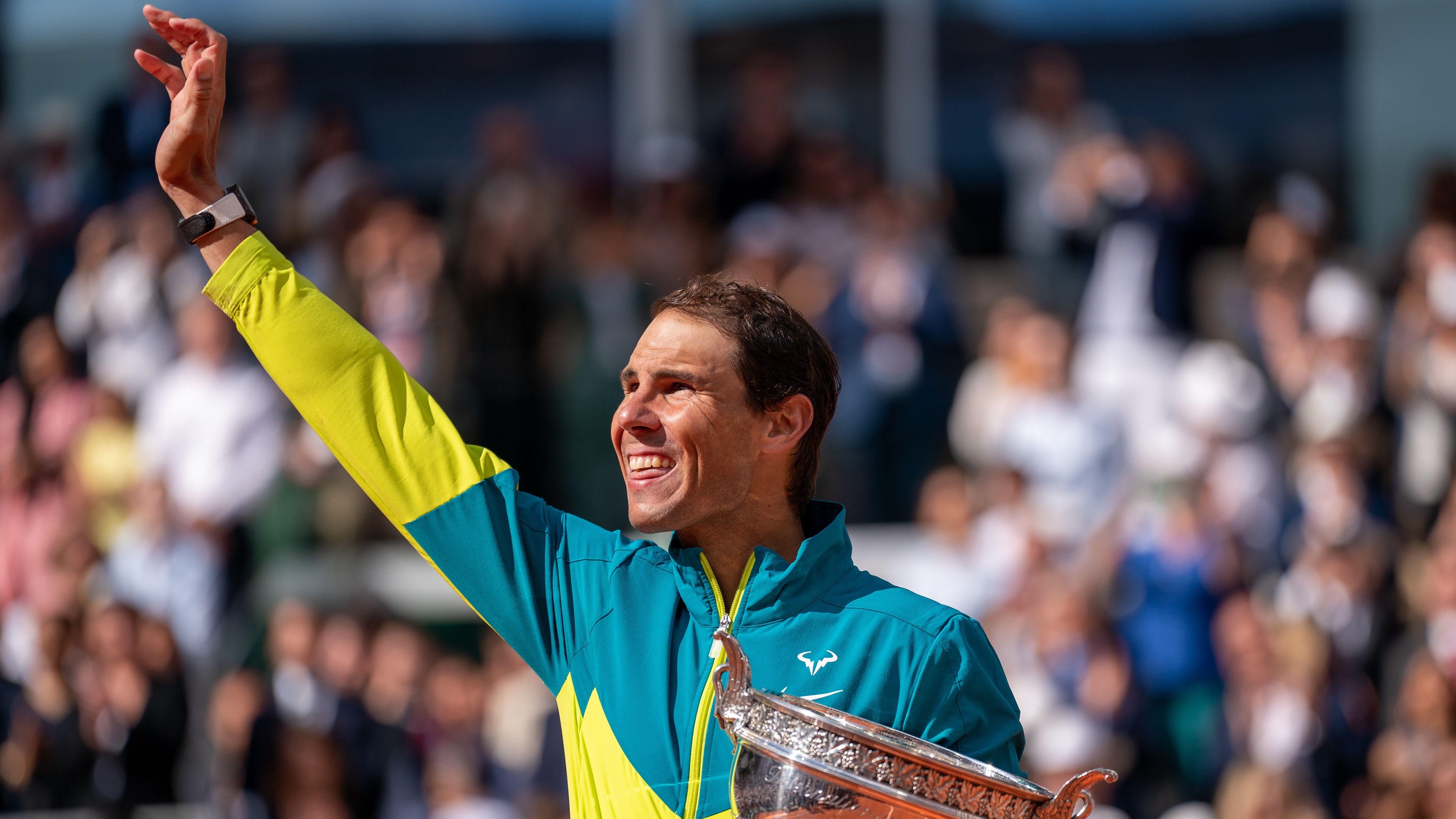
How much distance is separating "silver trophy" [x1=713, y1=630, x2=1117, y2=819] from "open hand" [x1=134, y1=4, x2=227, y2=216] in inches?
46.5

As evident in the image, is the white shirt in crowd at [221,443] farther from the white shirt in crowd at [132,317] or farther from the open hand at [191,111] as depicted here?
the open hand at [191,111]

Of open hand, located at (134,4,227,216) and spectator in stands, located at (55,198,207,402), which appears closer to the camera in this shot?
open hand, located at (134,4,227,216)

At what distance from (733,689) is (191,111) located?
1200 mm

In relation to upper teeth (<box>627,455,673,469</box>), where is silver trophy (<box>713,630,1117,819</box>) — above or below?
below

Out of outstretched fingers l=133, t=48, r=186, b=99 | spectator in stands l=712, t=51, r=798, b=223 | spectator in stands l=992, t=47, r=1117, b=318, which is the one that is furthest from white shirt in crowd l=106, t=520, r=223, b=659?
outstretched fingers l=133, t=48, r=186, b=99

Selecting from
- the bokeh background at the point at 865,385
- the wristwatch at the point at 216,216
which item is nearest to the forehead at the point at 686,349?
the wristwatch at the point at 216,216

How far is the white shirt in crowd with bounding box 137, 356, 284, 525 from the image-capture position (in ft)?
27.9

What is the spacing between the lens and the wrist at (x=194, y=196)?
2592 millimetres

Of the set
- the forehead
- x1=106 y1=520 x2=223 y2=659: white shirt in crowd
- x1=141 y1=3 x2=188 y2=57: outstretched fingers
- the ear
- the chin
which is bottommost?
x1=106 y1=520 x2=223 y2=659: white shirt in crowd

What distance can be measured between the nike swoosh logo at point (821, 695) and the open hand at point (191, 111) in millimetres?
1153

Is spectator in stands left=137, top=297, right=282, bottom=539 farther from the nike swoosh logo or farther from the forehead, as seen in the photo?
the nike swoosh logo

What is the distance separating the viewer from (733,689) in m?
2.16

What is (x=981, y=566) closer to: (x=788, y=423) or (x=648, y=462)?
(x=788, y=423)

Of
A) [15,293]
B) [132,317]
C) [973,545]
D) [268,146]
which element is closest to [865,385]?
[973,545]
